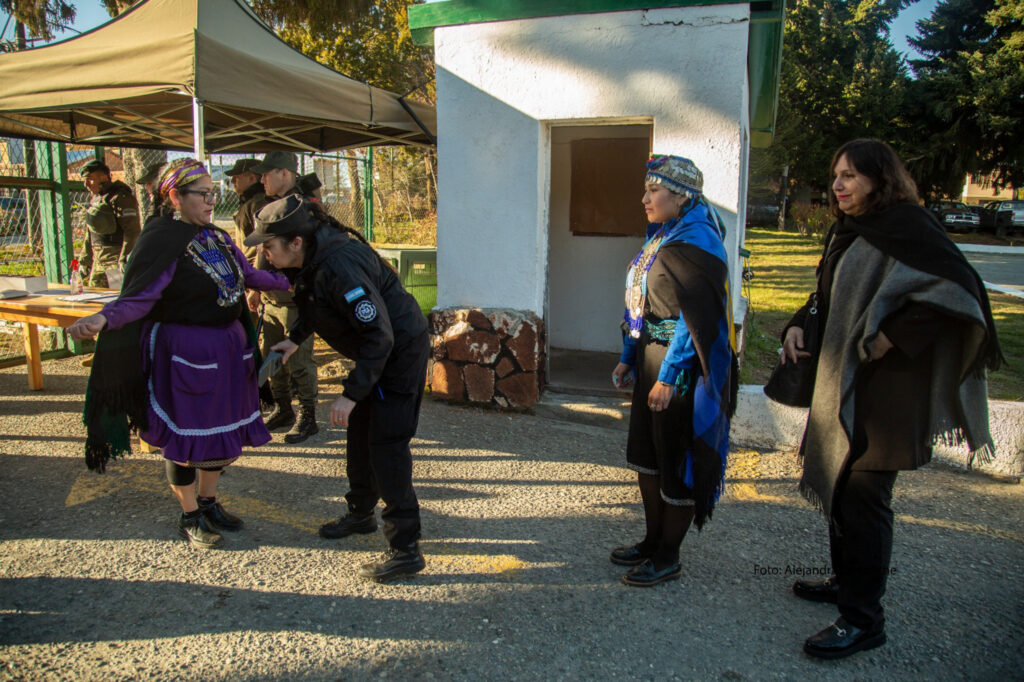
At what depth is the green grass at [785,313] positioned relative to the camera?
6.19 metres

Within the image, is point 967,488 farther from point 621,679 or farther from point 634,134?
point 634,134

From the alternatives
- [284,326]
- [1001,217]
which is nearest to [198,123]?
[284,326]

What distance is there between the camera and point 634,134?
6.46 meters

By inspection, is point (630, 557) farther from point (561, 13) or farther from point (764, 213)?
point (764, 213)

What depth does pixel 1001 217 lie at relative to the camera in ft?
92.9

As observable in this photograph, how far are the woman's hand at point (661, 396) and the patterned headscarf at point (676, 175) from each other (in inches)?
30.9

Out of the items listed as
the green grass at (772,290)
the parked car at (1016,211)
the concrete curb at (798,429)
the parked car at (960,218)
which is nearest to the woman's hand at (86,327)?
the concrete curb at (798,429)

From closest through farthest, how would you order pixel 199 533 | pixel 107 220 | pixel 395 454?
pixel 395 454 → pixel 199 533 → pixel 107 220

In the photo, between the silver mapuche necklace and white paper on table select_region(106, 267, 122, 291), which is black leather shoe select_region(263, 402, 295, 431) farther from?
the silver mapuche necklace

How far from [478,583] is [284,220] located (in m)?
1.72

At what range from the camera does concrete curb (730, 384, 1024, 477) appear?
422 centimetres

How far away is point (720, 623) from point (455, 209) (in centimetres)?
360

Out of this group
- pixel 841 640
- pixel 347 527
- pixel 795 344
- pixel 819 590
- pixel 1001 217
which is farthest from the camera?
pixel 1001 217

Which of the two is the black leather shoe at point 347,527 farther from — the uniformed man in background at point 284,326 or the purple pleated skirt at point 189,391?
the uniformed man in background at point 284,326
